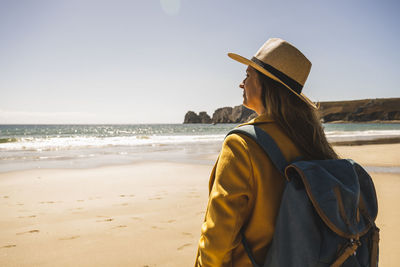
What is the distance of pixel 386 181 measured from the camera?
6.19m

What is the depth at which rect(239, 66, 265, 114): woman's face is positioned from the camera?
1302mm

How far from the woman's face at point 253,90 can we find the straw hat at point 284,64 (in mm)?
58

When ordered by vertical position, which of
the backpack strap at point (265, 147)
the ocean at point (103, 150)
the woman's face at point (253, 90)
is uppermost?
the woman's face at point (253, 90)

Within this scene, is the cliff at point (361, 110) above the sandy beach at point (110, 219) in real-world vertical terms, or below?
above

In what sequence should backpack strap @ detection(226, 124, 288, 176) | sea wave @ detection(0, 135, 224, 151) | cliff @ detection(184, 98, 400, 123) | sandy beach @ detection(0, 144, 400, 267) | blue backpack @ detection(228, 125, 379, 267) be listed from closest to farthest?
blue backpack @ detection(228, 125, 379, 267), backpack strap @ detection(226, 124, 288, 176), sandy beach @ detection(0, 144, 400, 267), sea wave @ detection(0, 135, 224, 151), cliff @ detection(184, 98, 400, 123)

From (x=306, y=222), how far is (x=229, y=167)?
0.33 meters

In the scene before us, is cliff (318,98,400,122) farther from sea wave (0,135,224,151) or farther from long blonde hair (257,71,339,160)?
long blonde hair (257,71,339,160)

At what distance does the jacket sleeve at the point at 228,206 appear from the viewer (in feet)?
3.37

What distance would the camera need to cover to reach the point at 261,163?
1063 mm

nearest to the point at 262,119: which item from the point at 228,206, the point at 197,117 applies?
the point at 228,206

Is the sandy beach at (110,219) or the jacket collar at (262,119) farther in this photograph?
the sandy beach at (110,219)

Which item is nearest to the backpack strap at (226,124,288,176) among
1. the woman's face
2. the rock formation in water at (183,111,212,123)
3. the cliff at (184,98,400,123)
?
the woman's face

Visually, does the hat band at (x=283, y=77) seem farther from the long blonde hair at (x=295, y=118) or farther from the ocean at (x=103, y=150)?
the ocean at (x=103, y=150)

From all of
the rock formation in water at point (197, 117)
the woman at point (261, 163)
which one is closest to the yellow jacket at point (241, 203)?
the woman at point (261, 163)
